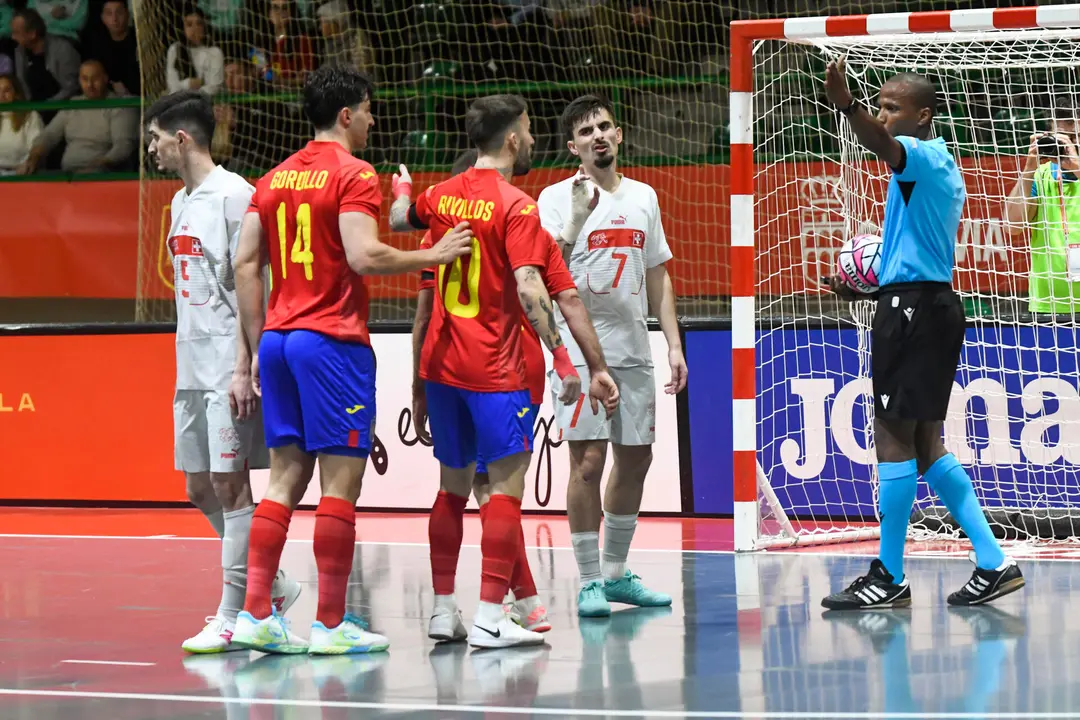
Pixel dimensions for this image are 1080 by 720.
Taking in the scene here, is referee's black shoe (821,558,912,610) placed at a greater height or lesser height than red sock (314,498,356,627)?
lesser

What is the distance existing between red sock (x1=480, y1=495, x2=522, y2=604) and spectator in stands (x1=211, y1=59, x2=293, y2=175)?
865 cm

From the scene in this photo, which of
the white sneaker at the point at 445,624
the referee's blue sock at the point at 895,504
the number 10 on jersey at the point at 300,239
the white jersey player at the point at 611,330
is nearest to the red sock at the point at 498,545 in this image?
the white sneaker at the point at 445,624

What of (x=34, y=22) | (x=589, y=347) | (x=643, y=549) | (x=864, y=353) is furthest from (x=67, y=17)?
(x=589, y=347)

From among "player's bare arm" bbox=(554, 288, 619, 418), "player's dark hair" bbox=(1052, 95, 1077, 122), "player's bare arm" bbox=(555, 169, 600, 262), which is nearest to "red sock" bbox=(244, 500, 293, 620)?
"player's bare arm" bbox=(554, 288, 619, 418)

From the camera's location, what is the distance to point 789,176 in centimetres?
1125

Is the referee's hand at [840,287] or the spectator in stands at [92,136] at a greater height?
the spectator in stands at [92,136]

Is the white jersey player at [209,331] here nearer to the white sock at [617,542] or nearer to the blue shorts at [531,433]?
the blue shorts at [531,433]

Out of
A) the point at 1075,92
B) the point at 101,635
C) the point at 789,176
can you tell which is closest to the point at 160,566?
the point at 101,635

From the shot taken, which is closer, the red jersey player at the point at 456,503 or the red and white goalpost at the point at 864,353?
the red jersey player at the point at 456,503

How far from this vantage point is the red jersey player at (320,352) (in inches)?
218

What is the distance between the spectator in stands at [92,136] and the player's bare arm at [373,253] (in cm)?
930

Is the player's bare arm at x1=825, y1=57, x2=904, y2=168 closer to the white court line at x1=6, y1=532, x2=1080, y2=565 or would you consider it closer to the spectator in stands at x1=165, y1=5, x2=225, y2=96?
the white court line at x1=6, y1=532, x2=1080, y2=565

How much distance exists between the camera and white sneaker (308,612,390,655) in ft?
18.5

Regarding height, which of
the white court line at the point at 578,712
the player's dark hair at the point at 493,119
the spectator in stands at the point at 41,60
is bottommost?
the white court line at the point at 578,712
